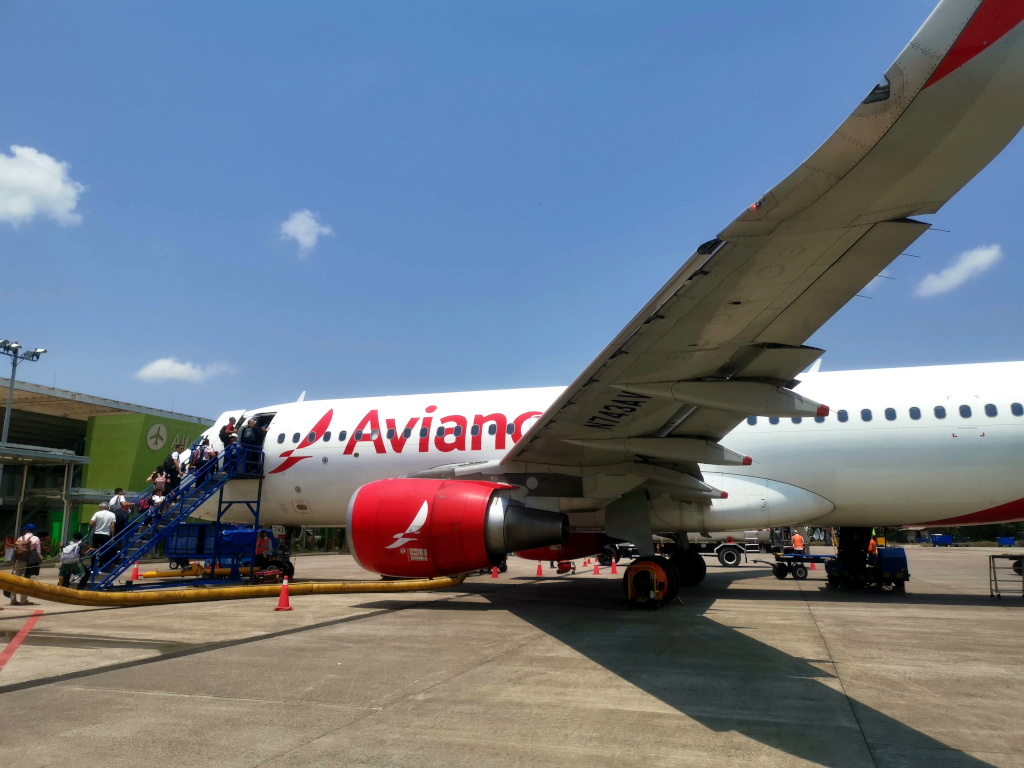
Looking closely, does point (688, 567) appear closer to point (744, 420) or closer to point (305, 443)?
point (744, 420)

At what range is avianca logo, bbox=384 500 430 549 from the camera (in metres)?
8.38

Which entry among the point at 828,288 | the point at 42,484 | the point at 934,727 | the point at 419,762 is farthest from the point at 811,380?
the point at 42,484

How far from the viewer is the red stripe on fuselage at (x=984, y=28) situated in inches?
112

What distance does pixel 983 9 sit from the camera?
9.35ft

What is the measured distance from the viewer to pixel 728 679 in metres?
4.97

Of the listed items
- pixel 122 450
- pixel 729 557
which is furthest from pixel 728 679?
pixel 122 450

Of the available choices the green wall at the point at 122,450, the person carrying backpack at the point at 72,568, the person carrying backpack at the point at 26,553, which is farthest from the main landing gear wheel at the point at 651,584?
the green wall at the point at 122,450

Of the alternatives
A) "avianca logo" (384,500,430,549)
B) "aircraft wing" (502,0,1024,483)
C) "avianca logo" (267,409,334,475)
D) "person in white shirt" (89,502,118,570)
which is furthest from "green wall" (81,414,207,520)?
"aircraft wing" (502,0,1024,483)

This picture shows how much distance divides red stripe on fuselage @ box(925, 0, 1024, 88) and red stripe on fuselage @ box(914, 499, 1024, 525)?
9.14 meters

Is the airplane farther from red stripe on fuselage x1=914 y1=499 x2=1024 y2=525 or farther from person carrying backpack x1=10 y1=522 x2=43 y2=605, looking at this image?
person carrying backpack x1=10 y1=522 x2=43 y2=605

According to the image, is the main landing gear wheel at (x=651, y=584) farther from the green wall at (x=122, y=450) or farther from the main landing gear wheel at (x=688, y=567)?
the green wall at (x=122, y=450)

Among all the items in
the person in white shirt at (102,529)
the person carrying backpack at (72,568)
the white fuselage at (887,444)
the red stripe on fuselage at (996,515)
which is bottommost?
the person carrying backpack at (72,568)

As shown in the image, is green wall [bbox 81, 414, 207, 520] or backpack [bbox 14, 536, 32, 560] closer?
backpack [bbox 14, 536, 32, 560]

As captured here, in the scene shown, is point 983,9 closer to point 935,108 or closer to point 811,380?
point 935,108
